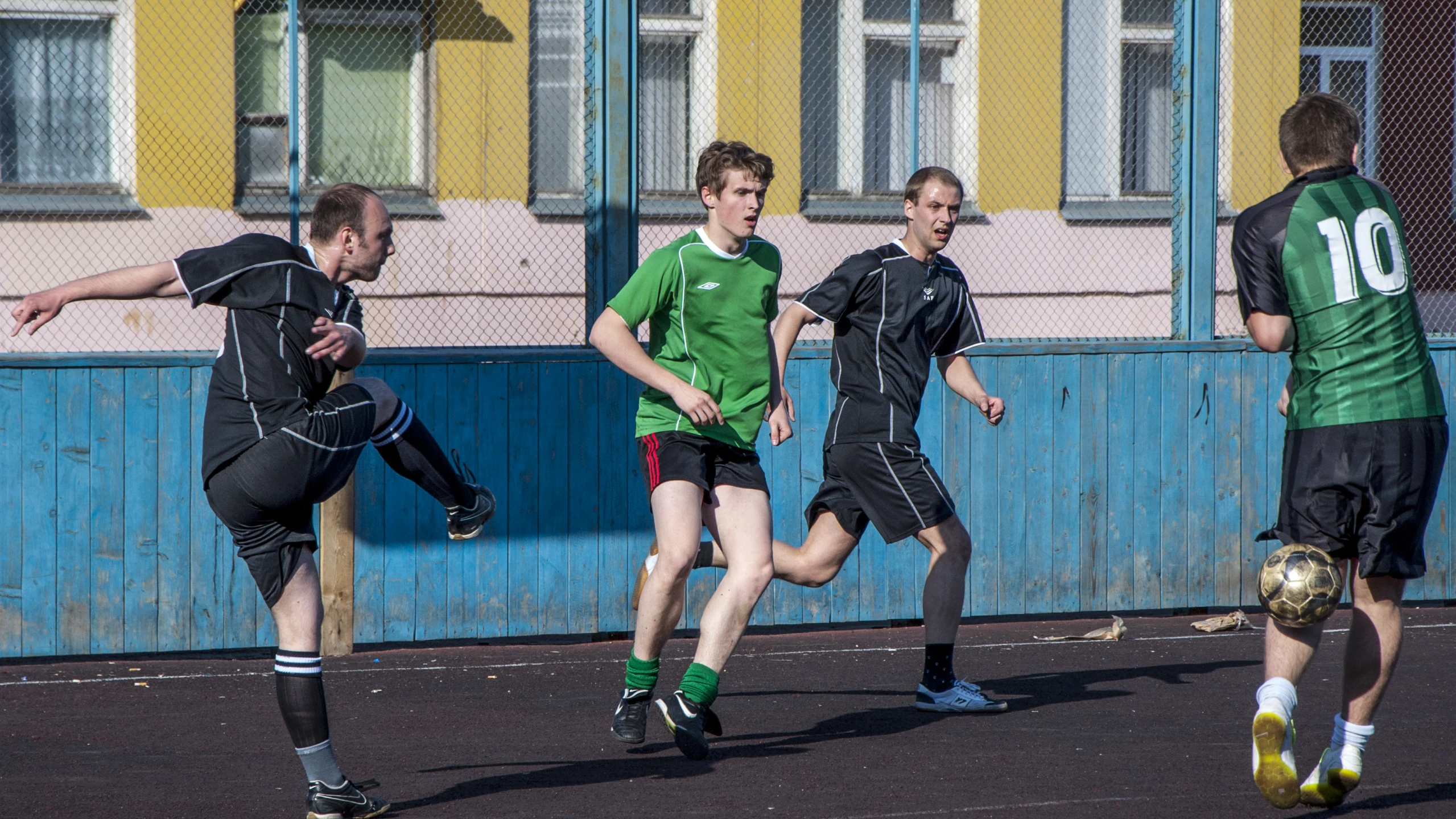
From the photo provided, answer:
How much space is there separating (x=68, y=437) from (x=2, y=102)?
469cm

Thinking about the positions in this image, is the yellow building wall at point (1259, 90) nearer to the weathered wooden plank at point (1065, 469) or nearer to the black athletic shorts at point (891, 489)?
the weathered wooden plank at point (1065, 469)

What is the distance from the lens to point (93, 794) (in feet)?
16.7

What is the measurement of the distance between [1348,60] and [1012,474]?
634 centimetres

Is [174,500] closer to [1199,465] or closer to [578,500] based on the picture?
[578,500]

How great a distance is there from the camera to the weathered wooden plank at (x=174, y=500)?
299 inches

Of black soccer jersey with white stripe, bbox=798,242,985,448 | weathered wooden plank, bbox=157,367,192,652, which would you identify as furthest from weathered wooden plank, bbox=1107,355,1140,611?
weathered wooden plank, bbox=157,367,192,652

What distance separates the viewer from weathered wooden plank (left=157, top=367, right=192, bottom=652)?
24.9 feet

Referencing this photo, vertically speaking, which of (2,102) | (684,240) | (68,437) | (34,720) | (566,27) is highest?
(566,27)

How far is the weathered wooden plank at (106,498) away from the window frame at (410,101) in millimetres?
3888

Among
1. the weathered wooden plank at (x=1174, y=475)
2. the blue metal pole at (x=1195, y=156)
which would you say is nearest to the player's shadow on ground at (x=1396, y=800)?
the weathered wooden plank at (x=1174, y=475)

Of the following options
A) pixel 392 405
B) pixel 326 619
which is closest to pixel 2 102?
pixel 326 619

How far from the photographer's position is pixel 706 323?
5.36 m

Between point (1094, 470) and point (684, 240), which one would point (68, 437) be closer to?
point (684, 240)

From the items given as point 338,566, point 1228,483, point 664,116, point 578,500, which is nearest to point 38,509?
point 338,566
